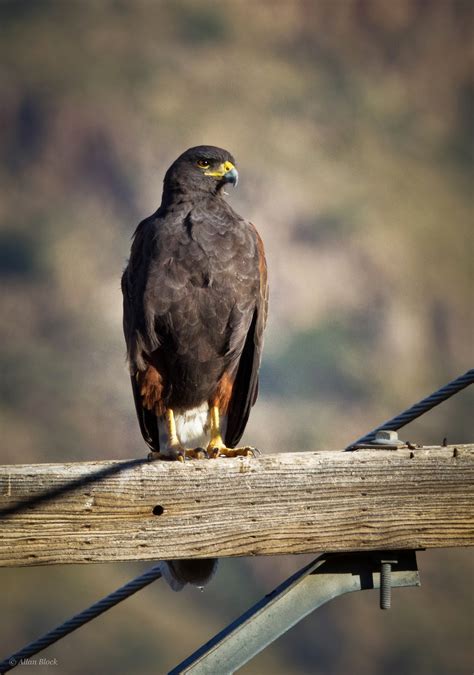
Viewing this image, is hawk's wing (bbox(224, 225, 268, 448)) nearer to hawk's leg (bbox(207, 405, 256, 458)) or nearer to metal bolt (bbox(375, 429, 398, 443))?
hawk's leg (bbox(207, 405, 256, 458))

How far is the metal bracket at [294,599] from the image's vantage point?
230 cm

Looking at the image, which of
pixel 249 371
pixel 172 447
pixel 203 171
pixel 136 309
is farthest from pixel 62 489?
pixel 203 171

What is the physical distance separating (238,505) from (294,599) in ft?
0.98

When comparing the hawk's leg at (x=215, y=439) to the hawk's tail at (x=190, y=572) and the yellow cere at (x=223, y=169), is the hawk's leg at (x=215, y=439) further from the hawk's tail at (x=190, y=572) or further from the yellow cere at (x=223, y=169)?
the yellow cere at (x=223, y=169)

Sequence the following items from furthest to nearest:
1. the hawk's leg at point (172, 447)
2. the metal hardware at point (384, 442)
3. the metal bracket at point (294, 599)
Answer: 1. the hawk's leg at point (172, 447)
2. the metal hardware at point (384, 442)
3. the metal bracket at point (294, 599)

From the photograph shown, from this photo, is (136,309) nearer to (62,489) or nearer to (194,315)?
(194,315)

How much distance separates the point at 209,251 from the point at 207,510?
5.48ft

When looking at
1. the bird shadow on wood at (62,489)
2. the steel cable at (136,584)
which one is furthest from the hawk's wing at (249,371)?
the bird shadow on wood at (62,489)

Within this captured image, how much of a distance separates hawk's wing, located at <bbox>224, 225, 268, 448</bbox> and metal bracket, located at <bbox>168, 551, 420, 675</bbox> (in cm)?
171

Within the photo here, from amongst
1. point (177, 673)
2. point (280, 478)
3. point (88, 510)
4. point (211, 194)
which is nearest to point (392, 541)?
point (280, 478)

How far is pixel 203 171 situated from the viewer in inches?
170

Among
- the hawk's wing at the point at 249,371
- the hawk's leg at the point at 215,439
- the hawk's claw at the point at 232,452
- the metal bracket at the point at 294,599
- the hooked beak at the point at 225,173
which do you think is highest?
the hooked beak at the point at 225,173

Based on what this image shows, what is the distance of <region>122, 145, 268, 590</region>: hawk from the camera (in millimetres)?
3822

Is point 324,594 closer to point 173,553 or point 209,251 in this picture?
point 173,553
